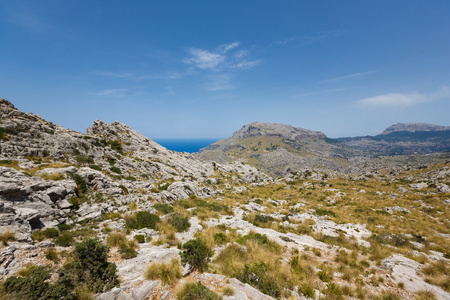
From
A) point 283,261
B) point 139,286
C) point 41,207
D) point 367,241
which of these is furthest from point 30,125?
point 367,241

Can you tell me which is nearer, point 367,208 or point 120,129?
point 367,208

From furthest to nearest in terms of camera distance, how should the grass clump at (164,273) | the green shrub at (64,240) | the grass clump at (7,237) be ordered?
1. the green shrub at (64,240)
2. the grass clump at (7,237)
3. the grass clump at (164,273)

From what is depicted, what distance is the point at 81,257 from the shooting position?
704 cm

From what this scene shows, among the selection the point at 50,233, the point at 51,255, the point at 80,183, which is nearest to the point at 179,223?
the point at 51,255

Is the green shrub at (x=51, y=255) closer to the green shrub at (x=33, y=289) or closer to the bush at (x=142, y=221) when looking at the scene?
the green shrub at (x=33, y=289)

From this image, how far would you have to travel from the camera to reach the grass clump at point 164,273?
23.9ft

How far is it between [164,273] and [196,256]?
6.11 ft

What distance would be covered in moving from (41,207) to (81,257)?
8.01 m

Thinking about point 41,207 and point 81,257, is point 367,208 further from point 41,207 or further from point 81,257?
point 41,207

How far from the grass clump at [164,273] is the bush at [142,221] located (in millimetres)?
6608

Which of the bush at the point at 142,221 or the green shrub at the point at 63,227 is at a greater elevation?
the green shrub at the point at 63,227

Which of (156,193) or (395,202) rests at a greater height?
(156,193)

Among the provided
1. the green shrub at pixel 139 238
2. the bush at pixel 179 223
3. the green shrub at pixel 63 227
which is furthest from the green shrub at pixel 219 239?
the green shrub at pixel 63 227

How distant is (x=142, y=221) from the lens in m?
13.9
